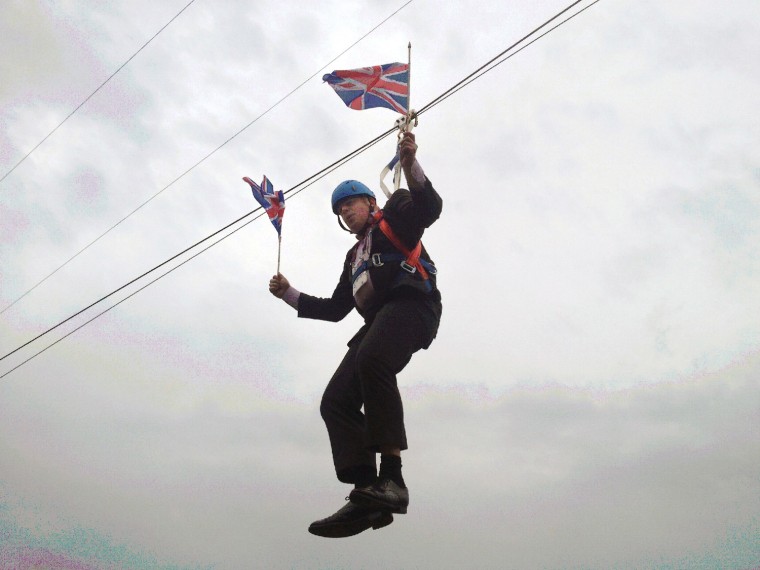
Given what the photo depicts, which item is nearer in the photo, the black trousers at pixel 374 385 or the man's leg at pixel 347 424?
the black trousers at pixel 374 385

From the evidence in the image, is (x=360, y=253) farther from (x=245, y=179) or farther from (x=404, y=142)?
(x=245, y=179)

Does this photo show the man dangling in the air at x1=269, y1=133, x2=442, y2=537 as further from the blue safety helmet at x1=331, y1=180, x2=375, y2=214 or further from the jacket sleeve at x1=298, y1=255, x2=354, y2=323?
the jacket sleeve at x1=298, y1=255, x2=354, y2=323

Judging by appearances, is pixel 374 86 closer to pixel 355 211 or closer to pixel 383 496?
pixel 355 211

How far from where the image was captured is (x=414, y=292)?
15.7ft

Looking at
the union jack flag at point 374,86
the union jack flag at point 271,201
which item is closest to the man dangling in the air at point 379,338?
the union jack flag at point 374,86

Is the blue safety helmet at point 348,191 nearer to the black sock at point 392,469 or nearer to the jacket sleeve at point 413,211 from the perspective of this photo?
the jacket sleeve at point 413,211

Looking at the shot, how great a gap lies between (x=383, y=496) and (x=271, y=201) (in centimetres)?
272

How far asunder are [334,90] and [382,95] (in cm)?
48

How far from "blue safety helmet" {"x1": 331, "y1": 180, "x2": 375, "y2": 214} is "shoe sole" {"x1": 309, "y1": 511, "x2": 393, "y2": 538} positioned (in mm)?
1998

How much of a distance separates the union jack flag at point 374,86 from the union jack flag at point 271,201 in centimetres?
90

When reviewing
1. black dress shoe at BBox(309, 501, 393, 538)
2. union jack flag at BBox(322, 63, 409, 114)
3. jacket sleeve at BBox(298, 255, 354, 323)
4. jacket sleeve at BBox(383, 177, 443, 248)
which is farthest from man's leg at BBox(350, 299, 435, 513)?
union jack flag at BBox(322, 63, 409, 114)

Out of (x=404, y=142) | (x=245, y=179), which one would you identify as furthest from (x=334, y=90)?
(x=404, y=142)

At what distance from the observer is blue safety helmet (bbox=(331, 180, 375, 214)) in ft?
17.0

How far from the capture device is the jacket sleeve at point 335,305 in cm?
563
